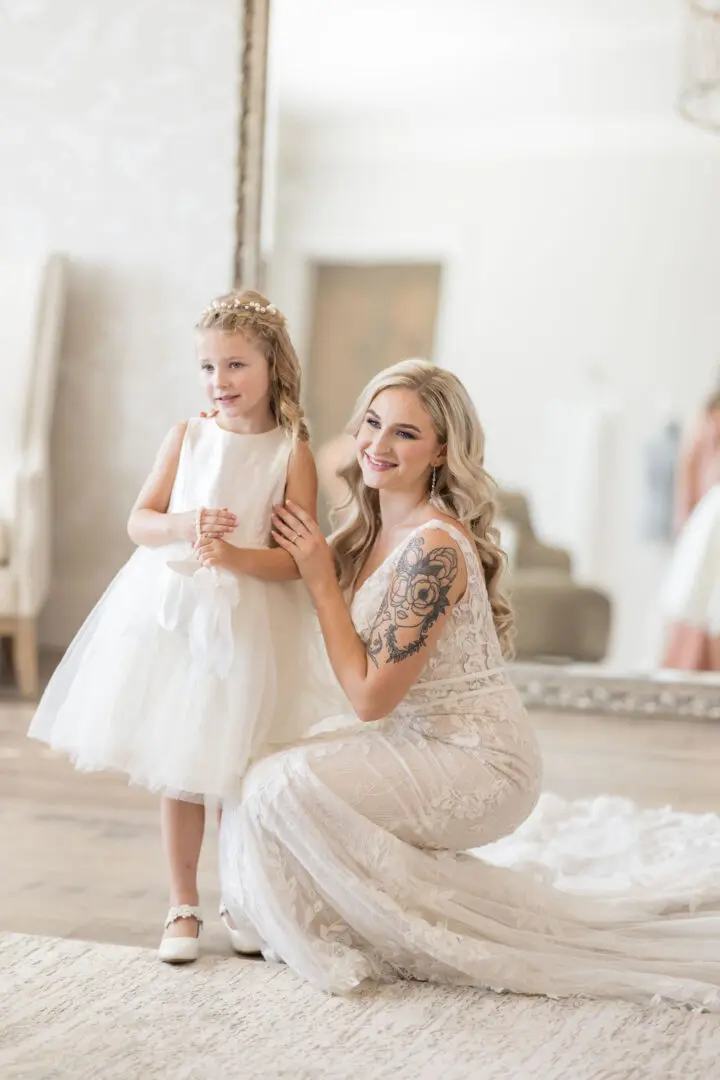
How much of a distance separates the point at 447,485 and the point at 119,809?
50.6 inches

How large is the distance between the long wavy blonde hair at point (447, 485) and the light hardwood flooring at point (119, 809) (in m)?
0.72

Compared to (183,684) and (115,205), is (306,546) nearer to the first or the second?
(183,684)

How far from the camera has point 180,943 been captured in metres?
2.06

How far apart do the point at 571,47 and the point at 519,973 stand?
3233mm

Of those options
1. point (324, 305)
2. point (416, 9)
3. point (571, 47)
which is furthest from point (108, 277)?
point (571, 47)

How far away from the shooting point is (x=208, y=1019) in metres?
1.82

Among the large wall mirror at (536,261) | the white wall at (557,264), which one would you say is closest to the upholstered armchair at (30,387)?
the large wall mirror at (536,261)

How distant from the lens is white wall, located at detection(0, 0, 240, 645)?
4.36 m

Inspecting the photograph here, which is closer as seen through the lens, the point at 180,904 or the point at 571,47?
the point at 180,904

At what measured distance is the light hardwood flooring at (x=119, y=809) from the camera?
2.27 metres

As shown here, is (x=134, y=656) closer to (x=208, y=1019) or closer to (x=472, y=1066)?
(x=208, y=1019)

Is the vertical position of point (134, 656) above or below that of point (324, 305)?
below

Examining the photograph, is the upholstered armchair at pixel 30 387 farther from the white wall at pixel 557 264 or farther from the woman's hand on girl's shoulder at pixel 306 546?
the woman's hand on girl's shoulder at pixel 306 546

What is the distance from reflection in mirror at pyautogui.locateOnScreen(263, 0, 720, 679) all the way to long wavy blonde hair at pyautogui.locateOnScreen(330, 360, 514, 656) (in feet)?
6.84
